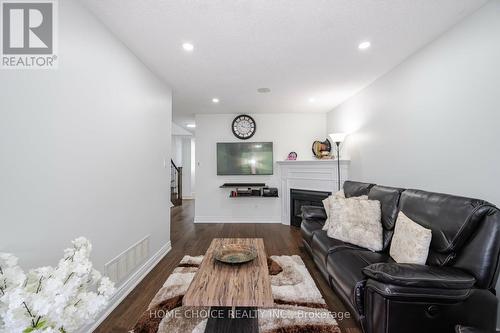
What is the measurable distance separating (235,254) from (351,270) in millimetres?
975

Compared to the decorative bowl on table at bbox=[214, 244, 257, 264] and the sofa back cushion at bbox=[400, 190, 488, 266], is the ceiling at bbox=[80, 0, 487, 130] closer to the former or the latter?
the sofa back cushion at bbox=[400, 190, 488, 266]

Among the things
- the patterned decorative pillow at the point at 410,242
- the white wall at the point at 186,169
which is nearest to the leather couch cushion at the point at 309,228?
the patterned decorative pillow at the point at 410,242

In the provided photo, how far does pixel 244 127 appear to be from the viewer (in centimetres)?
476

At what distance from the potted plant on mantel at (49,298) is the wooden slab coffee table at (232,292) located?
55cm

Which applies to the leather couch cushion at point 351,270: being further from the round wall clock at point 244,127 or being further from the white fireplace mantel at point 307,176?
the round wall clock at point 244,127

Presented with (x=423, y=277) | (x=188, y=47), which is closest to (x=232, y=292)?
(x=423, y=277)

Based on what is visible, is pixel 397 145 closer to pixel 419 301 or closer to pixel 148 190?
pixel 419 301

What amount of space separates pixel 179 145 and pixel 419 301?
7851mm

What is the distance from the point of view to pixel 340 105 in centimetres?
408

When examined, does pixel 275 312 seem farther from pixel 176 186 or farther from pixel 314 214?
pixel 176 186

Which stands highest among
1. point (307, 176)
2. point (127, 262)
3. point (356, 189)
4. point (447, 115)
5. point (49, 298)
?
point (447, 115)

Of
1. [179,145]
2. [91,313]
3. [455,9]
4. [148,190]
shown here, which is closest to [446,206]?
[455,9]

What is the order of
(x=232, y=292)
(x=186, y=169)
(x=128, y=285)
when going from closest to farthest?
(x=232, y=292) → (x=128, y=285) → (x=186, y=169)

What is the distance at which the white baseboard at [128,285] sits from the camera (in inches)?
65.1
